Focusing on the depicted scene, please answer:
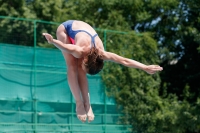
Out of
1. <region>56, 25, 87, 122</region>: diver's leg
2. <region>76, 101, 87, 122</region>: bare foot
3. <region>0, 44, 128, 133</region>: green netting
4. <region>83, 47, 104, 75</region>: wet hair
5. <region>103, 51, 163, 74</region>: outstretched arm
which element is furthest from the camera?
<region>0, 44, 128, 133</region>: green netting

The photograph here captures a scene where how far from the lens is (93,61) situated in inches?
290

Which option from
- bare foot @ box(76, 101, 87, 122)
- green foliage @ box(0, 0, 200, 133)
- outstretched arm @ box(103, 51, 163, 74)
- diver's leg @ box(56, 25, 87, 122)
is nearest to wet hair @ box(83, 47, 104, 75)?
outstretched arm @ box(103, 51, 163, 74)

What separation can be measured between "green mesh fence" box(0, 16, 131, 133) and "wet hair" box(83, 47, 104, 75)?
5561 millimetres

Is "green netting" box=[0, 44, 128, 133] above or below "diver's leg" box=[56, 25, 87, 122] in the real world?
below

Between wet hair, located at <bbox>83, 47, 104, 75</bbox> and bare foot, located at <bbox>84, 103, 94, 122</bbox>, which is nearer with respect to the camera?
wet hair, located at <bbox>83, 47, 104, 75</bbox>

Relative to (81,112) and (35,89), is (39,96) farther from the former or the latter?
(81,112)

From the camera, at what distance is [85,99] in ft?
26.1

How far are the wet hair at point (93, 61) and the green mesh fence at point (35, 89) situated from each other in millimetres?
5561

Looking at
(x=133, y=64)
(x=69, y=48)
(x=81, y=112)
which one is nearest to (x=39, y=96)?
Result: (x=81, y=112)

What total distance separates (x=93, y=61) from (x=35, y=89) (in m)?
5.95

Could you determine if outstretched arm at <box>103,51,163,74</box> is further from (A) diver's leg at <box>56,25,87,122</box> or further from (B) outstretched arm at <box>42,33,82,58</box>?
(A) diver's leg at <box>56,25,87,122</box>

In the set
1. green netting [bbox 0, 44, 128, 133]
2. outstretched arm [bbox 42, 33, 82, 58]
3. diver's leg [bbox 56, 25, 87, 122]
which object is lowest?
green netting [bbox 0, 44, 128, 133]

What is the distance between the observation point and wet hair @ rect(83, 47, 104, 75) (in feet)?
24.1

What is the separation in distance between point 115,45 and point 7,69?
3.09 meters
